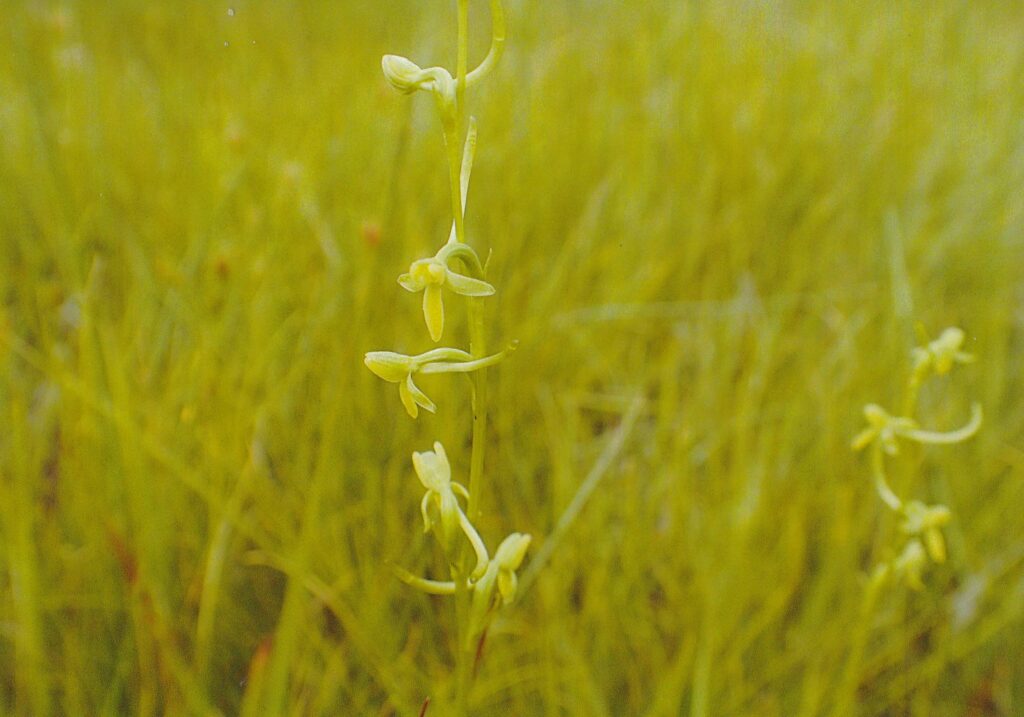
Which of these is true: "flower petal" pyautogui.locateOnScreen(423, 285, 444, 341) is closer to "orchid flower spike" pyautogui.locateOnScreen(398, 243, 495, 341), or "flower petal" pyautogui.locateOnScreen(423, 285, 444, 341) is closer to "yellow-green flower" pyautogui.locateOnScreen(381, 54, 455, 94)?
"orchid flower spike" pyautogui.locateOnScreen(398, 243, 495, 341)

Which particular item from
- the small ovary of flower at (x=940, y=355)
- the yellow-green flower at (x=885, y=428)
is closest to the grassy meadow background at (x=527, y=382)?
the yellow-green flower at (x=885, y=428)

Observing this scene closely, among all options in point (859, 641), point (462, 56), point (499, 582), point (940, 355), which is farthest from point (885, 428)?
point (462, 56)

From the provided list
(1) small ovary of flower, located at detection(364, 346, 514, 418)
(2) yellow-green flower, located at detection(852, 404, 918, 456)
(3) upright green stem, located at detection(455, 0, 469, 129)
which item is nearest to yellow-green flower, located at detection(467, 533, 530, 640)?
(1) small ovary of flower, located at detection(364, 346, 514, 418)

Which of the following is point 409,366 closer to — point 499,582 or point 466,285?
point 466,285

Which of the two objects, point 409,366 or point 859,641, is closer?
point 409,366

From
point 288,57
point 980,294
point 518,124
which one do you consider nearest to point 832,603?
point 980,294

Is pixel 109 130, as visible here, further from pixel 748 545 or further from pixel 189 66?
pixel 748 545
